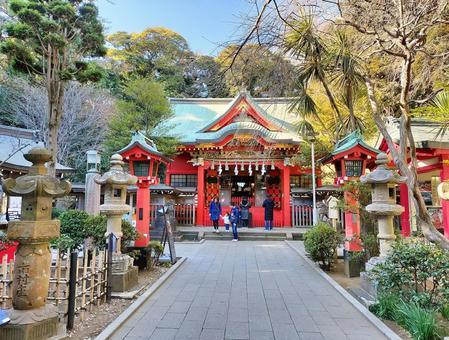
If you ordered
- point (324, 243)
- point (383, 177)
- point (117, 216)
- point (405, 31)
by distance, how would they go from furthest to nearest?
point (324, 243)
point (117, 216)
point (383, 177)
point (405, 31)

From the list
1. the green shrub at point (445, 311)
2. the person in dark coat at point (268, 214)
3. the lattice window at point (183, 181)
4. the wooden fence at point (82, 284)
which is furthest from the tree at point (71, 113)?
the green shrub at point (445, 311)

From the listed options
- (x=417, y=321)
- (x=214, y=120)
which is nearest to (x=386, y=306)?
(x=417, y=321)

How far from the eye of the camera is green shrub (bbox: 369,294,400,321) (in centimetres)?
429

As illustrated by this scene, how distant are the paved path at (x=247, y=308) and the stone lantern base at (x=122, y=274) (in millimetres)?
623

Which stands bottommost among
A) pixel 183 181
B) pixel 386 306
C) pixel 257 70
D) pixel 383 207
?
pixel 386 306

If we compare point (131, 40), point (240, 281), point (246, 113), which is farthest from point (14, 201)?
point (131, 40)

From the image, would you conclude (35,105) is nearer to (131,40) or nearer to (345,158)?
(131,40)

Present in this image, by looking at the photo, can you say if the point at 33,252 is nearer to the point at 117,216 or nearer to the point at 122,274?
the point at 122,274

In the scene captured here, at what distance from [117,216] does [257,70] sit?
401 centimetres

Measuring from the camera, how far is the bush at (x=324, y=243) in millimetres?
7543

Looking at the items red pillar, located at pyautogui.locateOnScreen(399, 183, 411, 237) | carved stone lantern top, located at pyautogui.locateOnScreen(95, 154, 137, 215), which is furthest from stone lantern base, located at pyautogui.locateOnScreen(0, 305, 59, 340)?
red pillar, located at pyautogui.locateOnScreen(399, 183, 411, 237)

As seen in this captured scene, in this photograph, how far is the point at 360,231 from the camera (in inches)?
293

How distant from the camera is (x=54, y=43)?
873 cm

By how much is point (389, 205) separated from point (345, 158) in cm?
261
